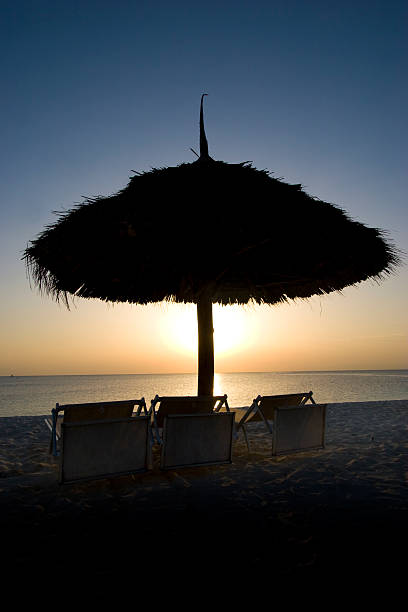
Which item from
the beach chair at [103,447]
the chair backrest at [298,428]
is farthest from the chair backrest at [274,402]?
the beach chair at [103,447]

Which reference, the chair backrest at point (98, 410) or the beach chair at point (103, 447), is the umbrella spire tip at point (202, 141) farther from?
the beach chair at point (103, 447)

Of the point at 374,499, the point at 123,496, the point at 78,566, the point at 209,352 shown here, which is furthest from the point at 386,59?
the point at 78,566

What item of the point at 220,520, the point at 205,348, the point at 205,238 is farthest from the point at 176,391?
the point at 220,520

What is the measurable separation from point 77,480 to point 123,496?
48 cm

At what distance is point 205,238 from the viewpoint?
15.4 ft

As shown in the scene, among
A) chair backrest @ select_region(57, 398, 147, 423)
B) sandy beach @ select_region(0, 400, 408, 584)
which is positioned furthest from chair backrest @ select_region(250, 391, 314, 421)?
chair backrest @ select_region(57, 398, 147, 423)

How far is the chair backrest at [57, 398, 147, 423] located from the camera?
4156mm

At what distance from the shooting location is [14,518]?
2691mm

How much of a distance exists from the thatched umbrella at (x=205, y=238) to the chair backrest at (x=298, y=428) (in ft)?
5.16

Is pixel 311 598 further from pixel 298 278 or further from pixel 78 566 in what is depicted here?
pixel 298 278

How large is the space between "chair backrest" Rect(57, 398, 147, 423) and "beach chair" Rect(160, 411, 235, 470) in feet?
1.97

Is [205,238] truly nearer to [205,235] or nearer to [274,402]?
[205,235]

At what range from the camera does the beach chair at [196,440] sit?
3.66m

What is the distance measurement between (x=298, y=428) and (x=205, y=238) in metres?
2.64
